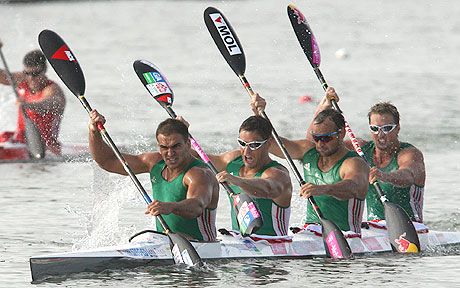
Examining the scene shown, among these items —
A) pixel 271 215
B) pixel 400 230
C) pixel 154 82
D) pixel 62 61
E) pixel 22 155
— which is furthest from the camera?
pixel 22 155

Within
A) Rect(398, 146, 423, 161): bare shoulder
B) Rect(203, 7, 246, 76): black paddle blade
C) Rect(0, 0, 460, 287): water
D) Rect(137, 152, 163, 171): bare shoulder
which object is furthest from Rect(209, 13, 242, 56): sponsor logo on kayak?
Rect(137, 152, 163, 171): bare shoulder

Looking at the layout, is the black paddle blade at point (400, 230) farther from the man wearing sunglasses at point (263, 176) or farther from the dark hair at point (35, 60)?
the dark hair at point (35, 60)

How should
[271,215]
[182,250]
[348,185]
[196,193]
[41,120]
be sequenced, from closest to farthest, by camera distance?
[182,250]
[196,193]
[271,215]
[348,185]
[41,120]

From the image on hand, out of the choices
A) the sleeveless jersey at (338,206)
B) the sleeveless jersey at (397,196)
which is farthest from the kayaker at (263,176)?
the sleeveless jersey at (397,196)

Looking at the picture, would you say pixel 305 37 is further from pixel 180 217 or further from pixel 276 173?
pixel 180 217

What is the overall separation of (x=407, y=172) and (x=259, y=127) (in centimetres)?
176

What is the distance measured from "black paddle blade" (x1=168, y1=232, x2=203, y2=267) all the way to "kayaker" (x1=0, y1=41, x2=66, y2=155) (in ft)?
24.3

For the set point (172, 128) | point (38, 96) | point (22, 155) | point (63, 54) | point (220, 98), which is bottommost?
point (172, 128)

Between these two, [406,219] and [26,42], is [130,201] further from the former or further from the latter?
[26,42]

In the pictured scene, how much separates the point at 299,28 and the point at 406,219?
117 inches

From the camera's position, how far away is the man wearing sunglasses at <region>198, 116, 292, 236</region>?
11.9 meters

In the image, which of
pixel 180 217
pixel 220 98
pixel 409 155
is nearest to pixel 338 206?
pixel 409 155

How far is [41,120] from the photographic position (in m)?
18.7

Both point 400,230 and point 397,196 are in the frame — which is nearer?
point 400,230
